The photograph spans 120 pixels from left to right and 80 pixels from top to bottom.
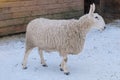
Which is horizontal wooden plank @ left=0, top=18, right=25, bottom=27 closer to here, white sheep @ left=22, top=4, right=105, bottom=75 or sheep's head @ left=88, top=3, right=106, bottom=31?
white sheep @ left=22, top=4, right=105, bottom=75

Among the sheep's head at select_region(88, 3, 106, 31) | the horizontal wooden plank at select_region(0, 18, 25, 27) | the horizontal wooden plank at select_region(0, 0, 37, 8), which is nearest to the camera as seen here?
the sheep's head at select_region(88, 3, 106, 31)

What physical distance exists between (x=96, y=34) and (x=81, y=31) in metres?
3.82

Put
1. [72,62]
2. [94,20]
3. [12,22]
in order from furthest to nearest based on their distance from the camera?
[12,22] < [72,62] < [94,20]

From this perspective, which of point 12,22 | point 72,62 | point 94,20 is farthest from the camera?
point 12,22

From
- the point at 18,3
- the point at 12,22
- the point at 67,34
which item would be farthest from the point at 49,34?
the point at 18,3

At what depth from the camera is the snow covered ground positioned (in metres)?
6.20

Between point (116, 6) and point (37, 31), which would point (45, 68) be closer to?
point (37, 31)

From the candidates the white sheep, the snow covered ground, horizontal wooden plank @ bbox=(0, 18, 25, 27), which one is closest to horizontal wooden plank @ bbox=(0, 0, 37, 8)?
horizontal wooden plank @ bbox=(0, 18, 25, 27)

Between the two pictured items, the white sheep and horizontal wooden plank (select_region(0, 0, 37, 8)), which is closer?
the white sheep

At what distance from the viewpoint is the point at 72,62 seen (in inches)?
280

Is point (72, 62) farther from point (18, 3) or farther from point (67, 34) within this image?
point (18, 3)

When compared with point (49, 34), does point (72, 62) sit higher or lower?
lower

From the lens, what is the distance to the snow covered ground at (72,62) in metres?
6.20

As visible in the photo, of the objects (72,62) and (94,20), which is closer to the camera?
(94,20)
